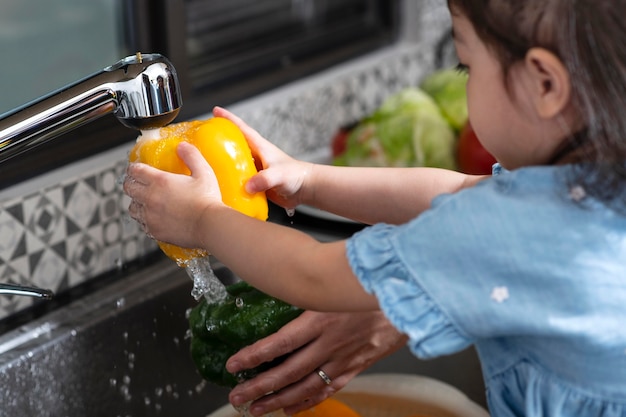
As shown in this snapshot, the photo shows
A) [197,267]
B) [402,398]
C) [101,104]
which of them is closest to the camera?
[101,104]

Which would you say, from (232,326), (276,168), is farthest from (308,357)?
(276,168)

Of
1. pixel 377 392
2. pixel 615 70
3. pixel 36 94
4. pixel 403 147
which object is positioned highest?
pixel 615 70

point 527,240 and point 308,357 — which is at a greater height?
point 527,240

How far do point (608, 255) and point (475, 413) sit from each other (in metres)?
0.42

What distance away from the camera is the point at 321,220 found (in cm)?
146

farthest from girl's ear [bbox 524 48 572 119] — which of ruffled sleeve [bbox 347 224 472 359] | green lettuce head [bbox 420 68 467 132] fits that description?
green lettuce head [bbox 420 68 467 132]

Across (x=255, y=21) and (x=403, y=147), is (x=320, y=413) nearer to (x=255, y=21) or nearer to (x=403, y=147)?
(x=403, y=147)

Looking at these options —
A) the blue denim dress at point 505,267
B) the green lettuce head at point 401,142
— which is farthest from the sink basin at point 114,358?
the blue denim dress at point 505,267

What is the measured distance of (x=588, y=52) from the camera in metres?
0.75

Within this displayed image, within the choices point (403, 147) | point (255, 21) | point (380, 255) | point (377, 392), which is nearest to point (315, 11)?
point (255, 21)

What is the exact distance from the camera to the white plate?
1.19 m

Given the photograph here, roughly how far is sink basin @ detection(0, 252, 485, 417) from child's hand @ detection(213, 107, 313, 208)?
0.30 meters

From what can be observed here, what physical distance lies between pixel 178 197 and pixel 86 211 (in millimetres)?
420

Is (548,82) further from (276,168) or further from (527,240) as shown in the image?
(276,168)
